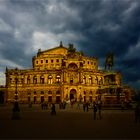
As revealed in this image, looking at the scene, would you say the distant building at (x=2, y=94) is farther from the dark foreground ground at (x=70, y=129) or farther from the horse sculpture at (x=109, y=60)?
the dark foreground ground at (x=70, y=129)

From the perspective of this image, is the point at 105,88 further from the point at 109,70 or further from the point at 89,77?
the point at 89,77

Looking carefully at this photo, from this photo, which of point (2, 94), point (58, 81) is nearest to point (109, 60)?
point (58, 81)

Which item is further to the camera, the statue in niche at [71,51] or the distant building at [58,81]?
the statue in niche at [71,51]

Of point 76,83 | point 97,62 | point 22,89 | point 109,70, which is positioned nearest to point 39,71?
point 22,89

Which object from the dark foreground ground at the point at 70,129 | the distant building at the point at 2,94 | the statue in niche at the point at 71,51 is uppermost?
the statue in niche at the point at 71,51

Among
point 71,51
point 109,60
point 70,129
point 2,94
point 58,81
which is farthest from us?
point 2,94

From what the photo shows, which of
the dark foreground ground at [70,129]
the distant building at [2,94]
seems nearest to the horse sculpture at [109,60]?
the dark foreground ground at [70,129]

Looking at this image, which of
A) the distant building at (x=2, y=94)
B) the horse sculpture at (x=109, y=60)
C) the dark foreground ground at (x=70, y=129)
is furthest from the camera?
the distant building at (x=2, y=94)

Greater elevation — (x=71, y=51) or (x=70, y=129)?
(x=71, y=51)

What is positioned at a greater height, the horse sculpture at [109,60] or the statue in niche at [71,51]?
the statue in niche at [71,51]

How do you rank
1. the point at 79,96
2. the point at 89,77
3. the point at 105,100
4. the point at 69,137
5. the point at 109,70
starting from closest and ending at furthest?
the point at 69,137 → the point at 105,100 → the point at 109,70 → the point at 79,96 → the point at 89,77

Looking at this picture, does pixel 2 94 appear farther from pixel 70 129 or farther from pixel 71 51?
pixel 70 129

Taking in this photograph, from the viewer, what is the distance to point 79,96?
93.4 metres

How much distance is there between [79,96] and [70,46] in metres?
22.6
